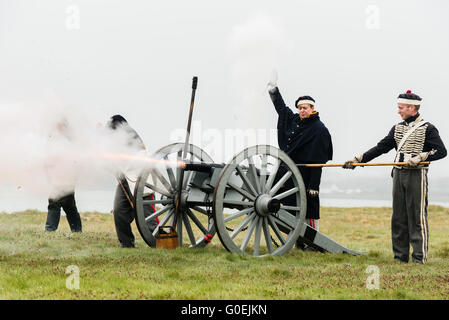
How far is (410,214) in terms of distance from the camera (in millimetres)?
5867

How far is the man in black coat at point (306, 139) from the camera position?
6566 mm

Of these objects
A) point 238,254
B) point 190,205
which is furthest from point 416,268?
point 190,205

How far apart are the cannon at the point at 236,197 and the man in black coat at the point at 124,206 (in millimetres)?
189

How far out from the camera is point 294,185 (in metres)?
6.23

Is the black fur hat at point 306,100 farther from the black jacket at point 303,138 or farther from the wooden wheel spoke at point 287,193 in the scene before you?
the wooden wheel spoke at point 287,193

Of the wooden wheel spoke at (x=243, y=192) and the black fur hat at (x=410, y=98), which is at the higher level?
the black fur hat at (x=410, y=98)

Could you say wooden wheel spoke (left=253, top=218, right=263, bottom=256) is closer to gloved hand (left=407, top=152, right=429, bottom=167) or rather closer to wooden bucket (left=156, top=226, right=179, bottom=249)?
wooden bucket (left=156, top=226, right=179, bottom=249)

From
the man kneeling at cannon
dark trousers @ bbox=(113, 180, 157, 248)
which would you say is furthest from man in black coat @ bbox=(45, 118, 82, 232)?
the man kneeling at cannon

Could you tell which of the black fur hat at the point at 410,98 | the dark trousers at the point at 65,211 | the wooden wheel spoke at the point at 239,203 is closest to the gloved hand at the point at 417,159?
the black fur hat at the point at 410,98

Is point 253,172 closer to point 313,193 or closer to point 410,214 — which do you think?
point 313,193

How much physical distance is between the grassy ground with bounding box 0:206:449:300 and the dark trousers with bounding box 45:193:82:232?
1.25 metres

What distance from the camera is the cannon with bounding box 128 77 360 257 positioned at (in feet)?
18.1

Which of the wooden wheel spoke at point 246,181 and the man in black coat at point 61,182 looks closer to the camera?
the man in black coat at point 61,182
